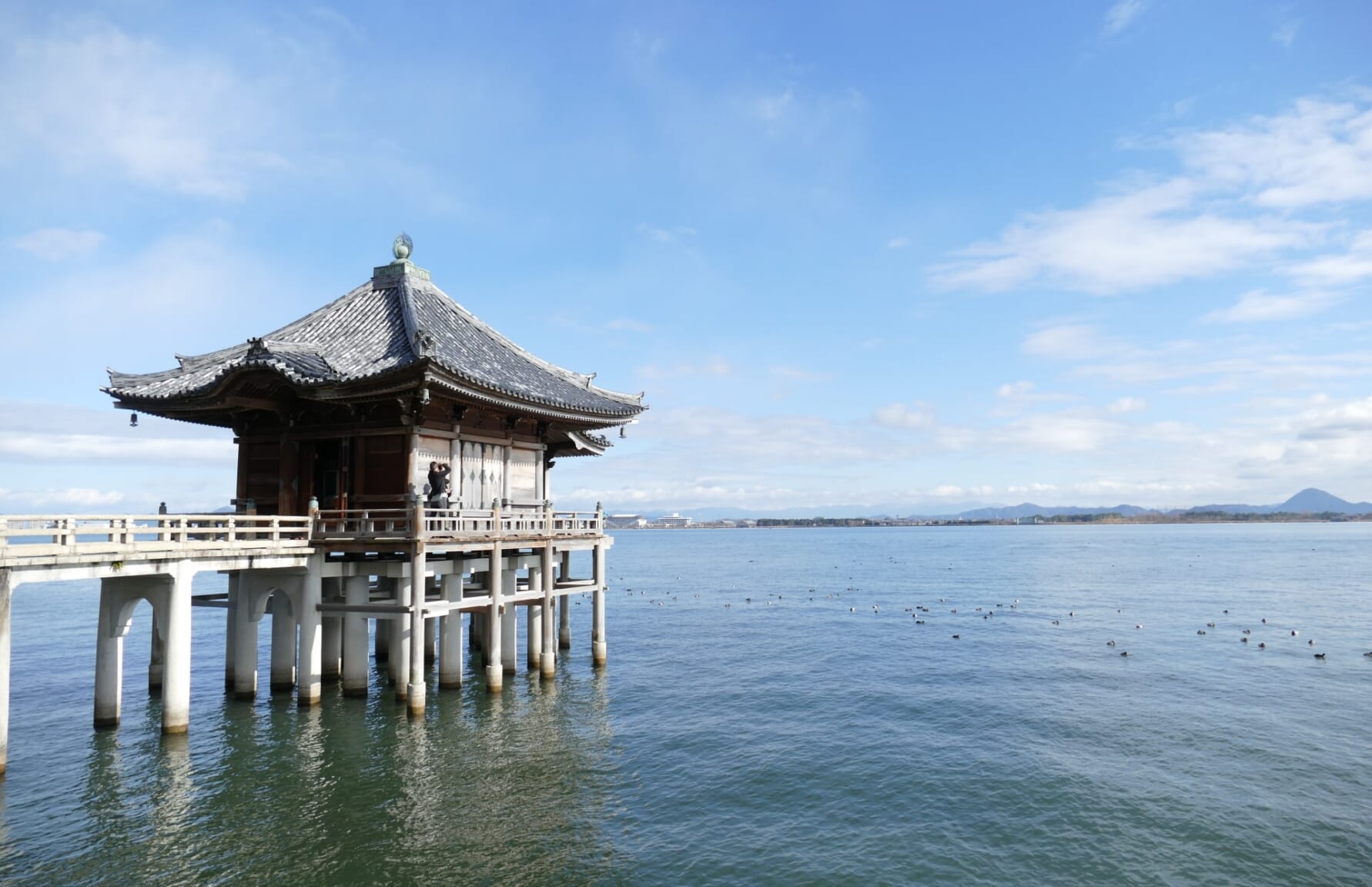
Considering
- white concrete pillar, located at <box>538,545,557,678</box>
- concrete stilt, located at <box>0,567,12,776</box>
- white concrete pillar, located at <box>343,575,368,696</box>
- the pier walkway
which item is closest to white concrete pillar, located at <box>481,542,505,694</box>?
the pier walkway

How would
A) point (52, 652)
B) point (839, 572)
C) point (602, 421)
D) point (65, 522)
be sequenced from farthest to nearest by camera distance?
point (839, 572) < point (52, 652) < point (602, 421) < point (65, 522)

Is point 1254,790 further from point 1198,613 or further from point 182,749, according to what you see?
point 1198,613

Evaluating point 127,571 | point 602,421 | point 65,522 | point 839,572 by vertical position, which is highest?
point 602,421

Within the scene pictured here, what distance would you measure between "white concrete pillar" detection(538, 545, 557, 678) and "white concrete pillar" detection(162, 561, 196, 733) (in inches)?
435

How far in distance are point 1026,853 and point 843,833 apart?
140 inches

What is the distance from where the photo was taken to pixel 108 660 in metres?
22.8

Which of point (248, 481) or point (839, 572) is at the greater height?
point (248, 481)

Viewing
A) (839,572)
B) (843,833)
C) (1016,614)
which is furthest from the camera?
(839,572)

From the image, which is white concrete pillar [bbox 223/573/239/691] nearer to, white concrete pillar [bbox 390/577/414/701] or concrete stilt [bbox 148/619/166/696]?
concrete stilt [bbox 148/619/166/696]

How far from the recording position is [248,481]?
27594 mm

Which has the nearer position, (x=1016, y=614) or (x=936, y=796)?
(x=936, y=796)

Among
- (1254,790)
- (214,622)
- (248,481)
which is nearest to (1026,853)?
(1254,790)

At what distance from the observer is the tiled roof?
972 inches

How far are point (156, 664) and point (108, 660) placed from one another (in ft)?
25.5
